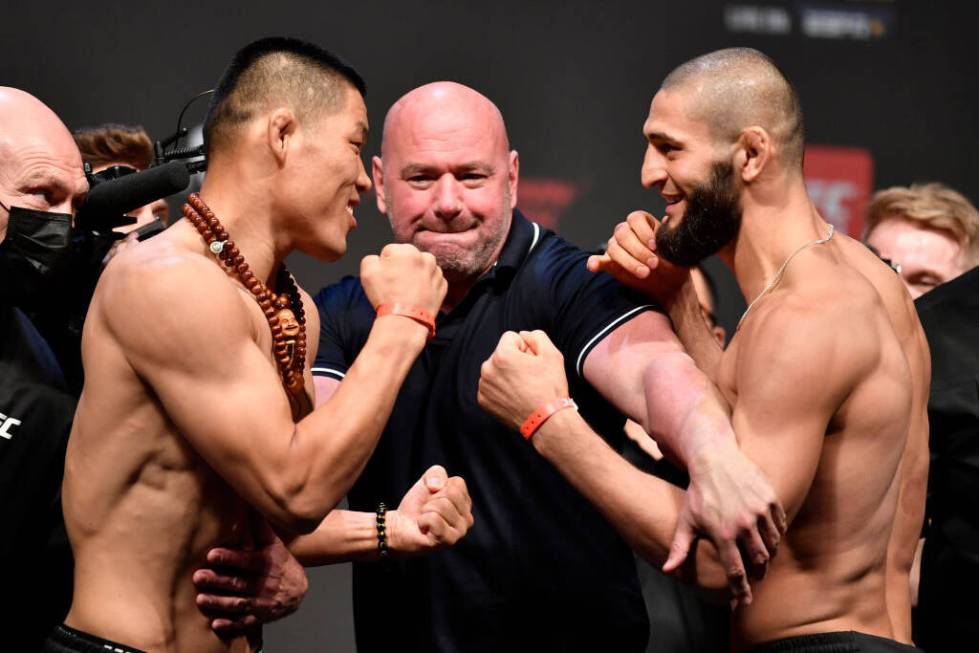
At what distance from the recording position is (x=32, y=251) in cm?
226

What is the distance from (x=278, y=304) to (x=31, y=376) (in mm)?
611

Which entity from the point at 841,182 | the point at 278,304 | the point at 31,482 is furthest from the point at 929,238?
the point at 31,482

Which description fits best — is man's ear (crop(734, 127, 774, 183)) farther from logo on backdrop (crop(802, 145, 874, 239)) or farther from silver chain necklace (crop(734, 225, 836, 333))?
logo on backdrop (crop(802, 145, 874, 239))

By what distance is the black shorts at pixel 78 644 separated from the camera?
5.58 feet

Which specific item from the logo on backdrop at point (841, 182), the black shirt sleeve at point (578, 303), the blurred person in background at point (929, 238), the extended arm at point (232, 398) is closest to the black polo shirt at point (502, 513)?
the black shirt sleeve at point (578, 303)

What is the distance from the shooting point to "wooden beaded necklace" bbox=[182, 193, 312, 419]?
184cm

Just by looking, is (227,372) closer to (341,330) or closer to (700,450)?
(700,450)

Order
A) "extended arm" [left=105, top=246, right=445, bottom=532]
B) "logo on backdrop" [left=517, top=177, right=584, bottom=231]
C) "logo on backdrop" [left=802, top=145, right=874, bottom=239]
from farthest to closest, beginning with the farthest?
"logo on backdrop" [left=802, top=145, right=874, bottom=239]
"logo on backdrop" [left=517, top=177, right=584, bottom=231]
"extended arm" [left=105, top=246, right=445, bottom=532]

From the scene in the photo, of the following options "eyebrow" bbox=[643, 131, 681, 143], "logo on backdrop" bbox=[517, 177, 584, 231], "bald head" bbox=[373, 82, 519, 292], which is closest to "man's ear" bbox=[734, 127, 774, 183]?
"eyebrow" bbox=[643, 131, 681, 143]

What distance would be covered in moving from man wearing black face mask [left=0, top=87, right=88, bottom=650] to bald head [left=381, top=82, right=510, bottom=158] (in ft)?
2.28

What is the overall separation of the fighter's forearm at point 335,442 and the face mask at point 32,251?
2.66 ft

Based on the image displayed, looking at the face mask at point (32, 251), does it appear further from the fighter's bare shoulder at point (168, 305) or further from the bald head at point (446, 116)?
the bald head at point (446, 116)

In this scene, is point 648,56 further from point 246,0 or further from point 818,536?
point 818,536

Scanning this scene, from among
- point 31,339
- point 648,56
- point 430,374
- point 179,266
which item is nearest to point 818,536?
point 430,374
